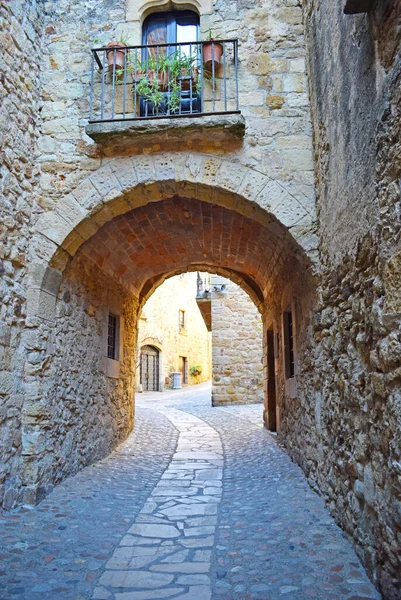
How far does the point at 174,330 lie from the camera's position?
24.5 metres

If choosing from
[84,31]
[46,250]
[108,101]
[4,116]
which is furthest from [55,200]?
[84,31]

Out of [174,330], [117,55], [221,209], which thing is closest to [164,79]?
[117,55]

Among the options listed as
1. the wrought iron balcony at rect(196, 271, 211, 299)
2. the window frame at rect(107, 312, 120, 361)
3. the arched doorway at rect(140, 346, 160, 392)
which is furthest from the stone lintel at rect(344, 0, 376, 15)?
the arched doorway at rect(140, 346, 160, 392)

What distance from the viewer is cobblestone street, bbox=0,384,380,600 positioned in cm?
242

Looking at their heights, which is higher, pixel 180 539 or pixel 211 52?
pixel 211 52

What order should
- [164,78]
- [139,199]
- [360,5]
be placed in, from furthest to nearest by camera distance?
1. [164,78]
2. [139,199]
3. [360,5]

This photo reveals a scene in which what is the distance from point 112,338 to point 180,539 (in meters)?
3.78

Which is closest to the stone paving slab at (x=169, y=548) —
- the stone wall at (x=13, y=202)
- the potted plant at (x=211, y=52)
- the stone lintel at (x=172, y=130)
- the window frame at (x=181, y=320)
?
the stone wall at (x=13, y=202)

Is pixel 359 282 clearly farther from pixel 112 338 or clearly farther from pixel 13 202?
pixel 112 338

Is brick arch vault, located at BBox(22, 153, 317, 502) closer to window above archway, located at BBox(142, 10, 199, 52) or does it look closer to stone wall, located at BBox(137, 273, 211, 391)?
window above archway, located at BBox(142, 10, 199, 52)

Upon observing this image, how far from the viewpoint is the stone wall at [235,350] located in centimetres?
1229

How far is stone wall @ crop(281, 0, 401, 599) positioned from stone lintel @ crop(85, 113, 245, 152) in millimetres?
763

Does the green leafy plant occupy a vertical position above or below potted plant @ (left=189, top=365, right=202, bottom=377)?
above

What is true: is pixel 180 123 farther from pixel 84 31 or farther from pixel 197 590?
pixel 197 590
